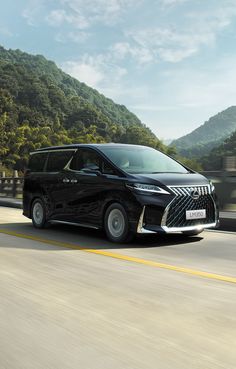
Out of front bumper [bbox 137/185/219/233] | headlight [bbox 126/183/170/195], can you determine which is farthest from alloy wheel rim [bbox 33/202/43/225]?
front bumper [bbox 137/185/219/233]

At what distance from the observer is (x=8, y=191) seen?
2391 cm

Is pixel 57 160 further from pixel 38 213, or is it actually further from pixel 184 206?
pixel 184 206

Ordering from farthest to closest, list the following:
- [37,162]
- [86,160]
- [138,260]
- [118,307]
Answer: [37,162] < [86,160] < [138,260] < [118,307]

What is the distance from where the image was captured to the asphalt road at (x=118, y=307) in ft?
10.5

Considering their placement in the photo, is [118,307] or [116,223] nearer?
[118,307]

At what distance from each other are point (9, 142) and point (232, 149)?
151 ft

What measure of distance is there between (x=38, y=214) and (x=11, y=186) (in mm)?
14097

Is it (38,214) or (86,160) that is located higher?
(86,160)

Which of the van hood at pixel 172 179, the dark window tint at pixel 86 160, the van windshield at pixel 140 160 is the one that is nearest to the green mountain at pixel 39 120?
the dark window tint at pixel 86 160

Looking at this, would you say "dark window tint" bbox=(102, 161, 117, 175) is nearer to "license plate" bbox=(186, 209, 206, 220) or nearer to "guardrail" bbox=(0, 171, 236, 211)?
"license plate" bbox=(186, 209, 206, 220)

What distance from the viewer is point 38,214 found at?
10117mm

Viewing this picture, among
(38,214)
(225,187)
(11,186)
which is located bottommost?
(38,214)

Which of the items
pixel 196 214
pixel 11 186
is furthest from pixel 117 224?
pixel 11 186

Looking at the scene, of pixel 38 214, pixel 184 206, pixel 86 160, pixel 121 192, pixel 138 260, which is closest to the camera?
pixel 138 260
